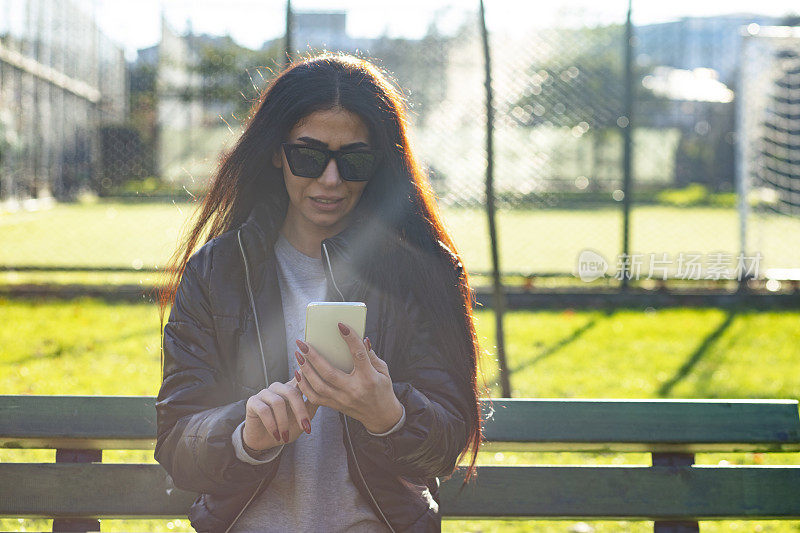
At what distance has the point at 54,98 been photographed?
10.4 m

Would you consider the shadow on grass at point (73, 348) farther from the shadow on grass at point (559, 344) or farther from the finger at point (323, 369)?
the finger at point (323, 369)

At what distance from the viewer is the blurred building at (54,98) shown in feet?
28.8

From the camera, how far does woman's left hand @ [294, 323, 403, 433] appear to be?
1692mm

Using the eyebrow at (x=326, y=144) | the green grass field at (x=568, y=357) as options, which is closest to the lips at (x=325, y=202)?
the eyebrow at (x=326, y=144)

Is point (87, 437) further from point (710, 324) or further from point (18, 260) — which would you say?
point (18, 260)

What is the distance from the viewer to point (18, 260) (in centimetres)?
975

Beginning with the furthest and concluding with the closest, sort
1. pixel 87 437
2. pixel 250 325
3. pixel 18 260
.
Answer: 1. pixel 18 260
2. pixel 87 437
3. pixel 250 325

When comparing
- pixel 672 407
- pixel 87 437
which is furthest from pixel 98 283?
pixel 672 407

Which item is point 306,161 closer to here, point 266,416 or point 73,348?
point 266,416

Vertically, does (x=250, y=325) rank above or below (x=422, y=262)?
below

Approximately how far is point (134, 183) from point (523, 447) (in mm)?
6858

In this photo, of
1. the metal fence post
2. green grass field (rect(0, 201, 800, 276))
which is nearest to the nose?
the metal fence post

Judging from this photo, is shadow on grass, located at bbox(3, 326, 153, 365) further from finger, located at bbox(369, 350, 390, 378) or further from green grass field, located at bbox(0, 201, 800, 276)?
finger, located at bbox(369, 350, 390, 378)

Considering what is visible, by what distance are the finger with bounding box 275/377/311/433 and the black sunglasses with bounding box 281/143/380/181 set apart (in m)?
0.62
